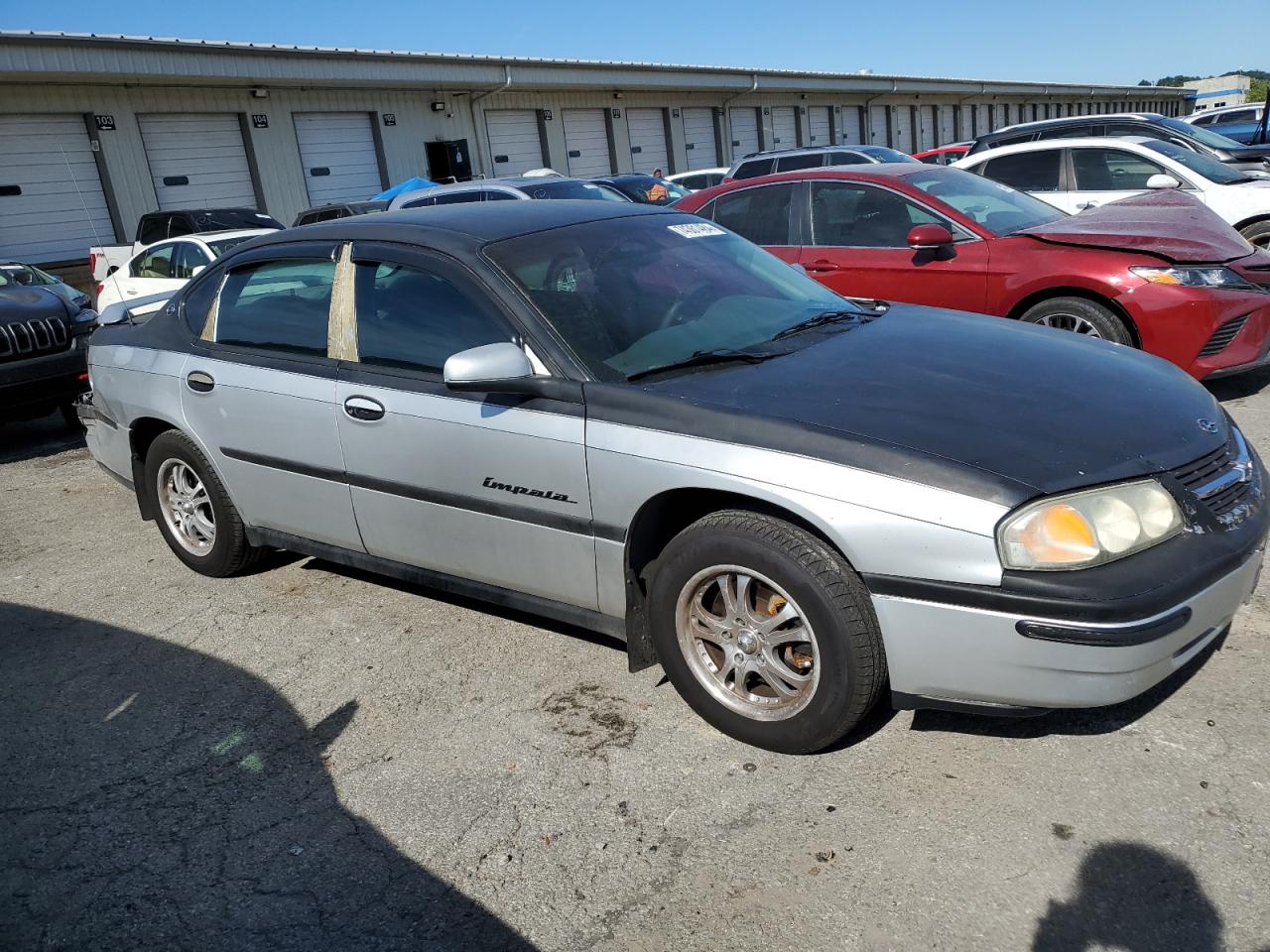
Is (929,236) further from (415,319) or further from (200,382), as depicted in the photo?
(200,382)

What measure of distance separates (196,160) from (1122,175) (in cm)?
1725

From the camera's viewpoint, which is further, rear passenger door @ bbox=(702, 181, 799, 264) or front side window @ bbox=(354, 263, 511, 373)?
rear passenger door @ bbox=(702, 181, 799, 264)

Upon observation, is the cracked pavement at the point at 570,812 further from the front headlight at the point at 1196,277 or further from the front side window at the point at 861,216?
the front side window at the point at 861,216

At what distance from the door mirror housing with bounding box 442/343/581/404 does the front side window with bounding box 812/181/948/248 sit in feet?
13.6

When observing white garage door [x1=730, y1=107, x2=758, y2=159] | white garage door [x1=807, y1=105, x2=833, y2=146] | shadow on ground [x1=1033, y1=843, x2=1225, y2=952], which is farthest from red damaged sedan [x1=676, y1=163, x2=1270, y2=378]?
white garage door [x1=807, y1=105, x2=833, y2=146]

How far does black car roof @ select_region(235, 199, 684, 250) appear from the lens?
3715 millimetres

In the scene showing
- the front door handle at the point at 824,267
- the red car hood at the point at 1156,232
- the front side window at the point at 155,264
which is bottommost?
the front door handle at the point at 824,267

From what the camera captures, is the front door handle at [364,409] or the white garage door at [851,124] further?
the white garage door at [851,124]

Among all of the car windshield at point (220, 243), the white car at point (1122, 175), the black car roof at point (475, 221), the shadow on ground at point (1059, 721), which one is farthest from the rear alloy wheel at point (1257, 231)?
the car windshield at point (220, 243)

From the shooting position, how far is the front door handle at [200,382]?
14.0 ft

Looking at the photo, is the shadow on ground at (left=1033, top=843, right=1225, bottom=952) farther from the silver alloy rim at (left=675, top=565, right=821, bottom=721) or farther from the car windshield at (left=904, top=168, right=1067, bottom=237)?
the car windshield at (left=904, top=168, right=1067, bottom=237)

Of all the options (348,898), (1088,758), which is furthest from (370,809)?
(1088,758)

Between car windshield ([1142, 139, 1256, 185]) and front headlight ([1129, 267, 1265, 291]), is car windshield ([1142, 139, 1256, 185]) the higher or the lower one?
the higher one

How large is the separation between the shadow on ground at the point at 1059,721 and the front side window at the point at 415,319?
1.84 m
